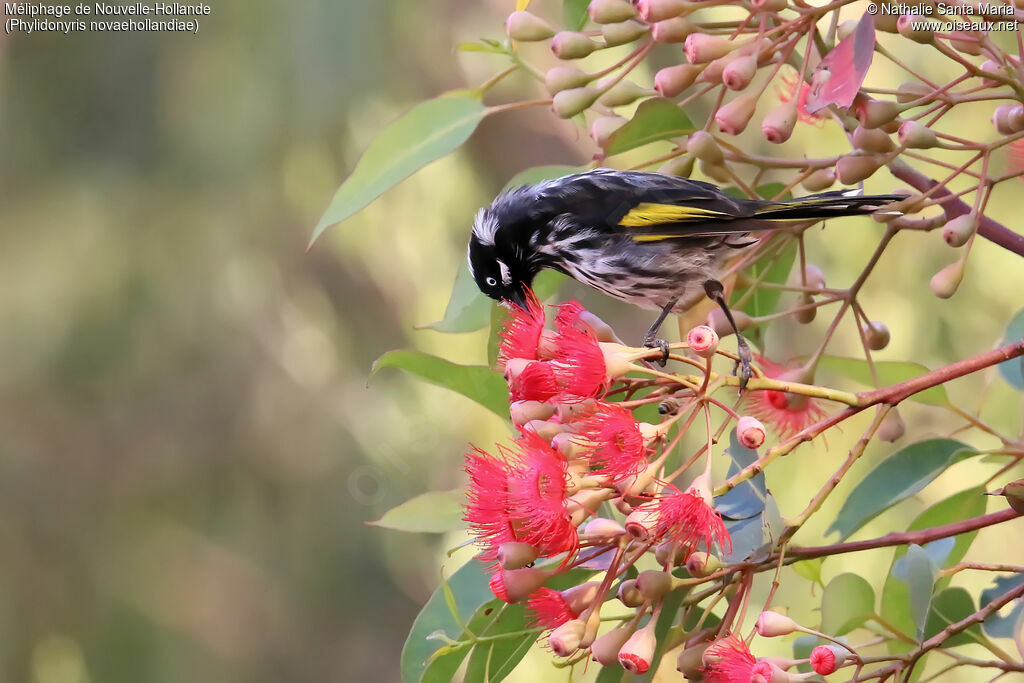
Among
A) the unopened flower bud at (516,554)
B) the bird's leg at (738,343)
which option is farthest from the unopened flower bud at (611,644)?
the bird's leg at (738,343)

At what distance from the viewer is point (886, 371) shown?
5.25 ft

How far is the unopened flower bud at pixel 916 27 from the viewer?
1.13 metres

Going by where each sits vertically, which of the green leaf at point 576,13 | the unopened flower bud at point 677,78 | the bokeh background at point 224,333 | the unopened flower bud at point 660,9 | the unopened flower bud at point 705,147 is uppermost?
the green leaf at point 576,13

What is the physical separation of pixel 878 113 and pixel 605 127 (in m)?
0.38

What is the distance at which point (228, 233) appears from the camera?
480 cm

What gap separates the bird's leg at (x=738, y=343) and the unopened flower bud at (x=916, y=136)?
283 mm

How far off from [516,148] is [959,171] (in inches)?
147

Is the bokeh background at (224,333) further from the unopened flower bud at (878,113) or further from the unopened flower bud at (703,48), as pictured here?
the unopened flower bud at (878,113)

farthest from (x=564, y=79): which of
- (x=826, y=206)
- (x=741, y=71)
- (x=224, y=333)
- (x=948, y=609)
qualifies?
(x=224, y=333)

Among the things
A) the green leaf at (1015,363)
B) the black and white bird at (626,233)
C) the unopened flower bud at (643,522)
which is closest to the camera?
the unopened flower bud at (643,522)

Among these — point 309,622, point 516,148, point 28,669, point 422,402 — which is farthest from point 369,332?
point 28,669

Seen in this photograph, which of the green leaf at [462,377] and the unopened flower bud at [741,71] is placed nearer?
the unopened flower bud at [741,71]

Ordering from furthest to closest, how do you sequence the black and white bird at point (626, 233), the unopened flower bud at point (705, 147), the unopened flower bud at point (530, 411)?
the black and white bird at point (626, 233) < the unopened flower bud at point (705, 147) < the unopened flower bud at point (530, 411)

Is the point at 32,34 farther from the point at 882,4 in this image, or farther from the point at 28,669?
the point at 882,4
